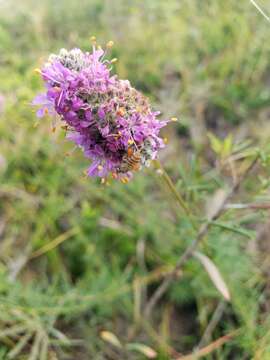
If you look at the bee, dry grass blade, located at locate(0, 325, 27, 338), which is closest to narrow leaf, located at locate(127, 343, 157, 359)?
dry grass blade, located at locate(0, 325, 27, 338)

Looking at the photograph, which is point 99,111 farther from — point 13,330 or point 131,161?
point 13,330

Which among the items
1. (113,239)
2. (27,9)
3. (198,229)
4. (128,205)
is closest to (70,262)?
(113,239)

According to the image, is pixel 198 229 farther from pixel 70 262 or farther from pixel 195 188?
pixel 70 262

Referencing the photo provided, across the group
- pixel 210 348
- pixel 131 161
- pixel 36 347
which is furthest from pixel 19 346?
pixel 131 161

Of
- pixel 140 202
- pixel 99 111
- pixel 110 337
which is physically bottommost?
pixel 110 337

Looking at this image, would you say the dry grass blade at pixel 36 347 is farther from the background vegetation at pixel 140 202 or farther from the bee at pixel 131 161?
the bee at pixel 131 161

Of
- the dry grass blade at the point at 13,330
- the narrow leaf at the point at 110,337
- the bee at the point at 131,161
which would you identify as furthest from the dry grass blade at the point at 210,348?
the bee at the point at 131,161

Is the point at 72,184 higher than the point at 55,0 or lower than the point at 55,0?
lower

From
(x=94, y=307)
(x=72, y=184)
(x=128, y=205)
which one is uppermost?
(x=72, y=184)
